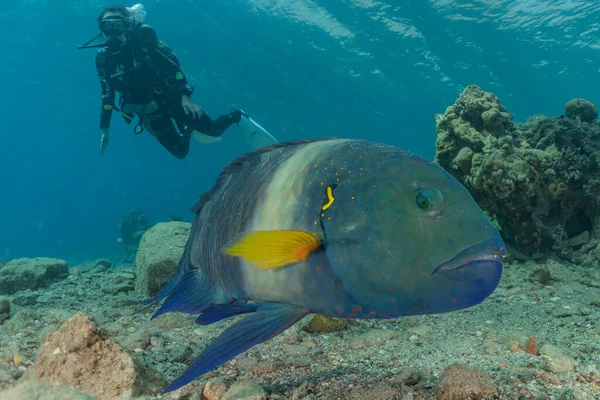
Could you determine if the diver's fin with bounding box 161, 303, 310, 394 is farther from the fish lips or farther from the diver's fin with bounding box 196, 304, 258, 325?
the fish lips

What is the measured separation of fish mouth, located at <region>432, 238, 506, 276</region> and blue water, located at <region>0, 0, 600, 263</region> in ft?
96.7

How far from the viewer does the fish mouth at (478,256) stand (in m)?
1.23

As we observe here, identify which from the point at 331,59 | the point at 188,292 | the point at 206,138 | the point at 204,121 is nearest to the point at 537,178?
the point at 188,292

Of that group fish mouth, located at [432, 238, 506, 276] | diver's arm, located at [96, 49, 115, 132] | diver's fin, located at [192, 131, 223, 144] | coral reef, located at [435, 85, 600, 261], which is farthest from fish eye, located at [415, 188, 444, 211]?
diver's fin, located at [192, 131, 223, 144]

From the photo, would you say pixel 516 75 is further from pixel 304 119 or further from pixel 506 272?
pixel 506 272

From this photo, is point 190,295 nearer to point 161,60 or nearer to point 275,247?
point 275,247

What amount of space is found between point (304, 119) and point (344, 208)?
166 feet

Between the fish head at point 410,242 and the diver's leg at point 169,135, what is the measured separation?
8.96 m

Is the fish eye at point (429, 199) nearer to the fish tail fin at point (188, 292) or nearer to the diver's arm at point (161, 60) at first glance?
the fish tail fin at point (188, 292)

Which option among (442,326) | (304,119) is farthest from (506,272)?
(304,119)

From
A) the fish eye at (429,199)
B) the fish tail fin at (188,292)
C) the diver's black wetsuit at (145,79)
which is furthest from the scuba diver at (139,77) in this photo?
the fish eye at (429,199)

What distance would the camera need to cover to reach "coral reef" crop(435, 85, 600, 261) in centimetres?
533

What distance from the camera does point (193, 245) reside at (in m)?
2.25

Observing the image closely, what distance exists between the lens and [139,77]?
884 cm
